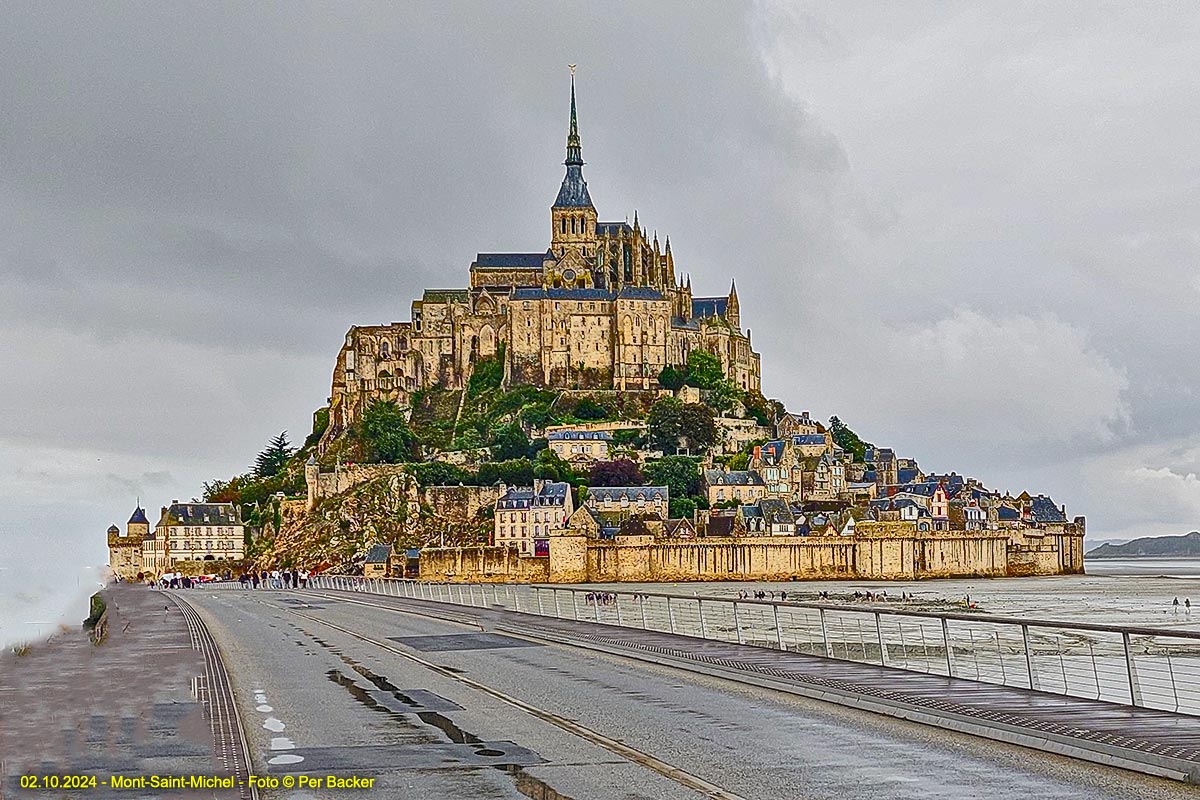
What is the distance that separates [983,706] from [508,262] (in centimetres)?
16420

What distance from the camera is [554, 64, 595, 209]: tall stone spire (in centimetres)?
18075

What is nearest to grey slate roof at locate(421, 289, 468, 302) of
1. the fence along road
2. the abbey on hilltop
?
the abbey on hilltop

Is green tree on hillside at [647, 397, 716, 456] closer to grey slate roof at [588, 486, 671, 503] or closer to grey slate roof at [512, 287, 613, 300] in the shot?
grey slate roof at [588, 486, 671, 503]

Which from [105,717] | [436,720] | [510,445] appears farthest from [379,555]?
[436,720]

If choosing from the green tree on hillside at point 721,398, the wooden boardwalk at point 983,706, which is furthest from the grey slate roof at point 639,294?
the wooden boardwalk at point 983,706

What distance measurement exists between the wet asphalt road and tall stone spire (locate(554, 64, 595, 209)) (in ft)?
516

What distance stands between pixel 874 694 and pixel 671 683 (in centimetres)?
405

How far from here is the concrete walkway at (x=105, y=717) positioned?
13.5 meters

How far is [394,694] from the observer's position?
20.9 metres

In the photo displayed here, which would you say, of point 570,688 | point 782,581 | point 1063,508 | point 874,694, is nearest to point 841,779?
point 874,694

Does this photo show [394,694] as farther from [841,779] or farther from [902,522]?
[902,522]

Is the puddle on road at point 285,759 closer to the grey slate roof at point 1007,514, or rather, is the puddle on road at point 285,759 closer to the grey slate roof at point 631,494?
the grey slate roof at point 631,494

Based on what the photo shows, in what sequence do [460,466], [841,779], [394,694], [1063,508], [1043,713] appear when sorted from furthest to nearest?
[1063,508], [460,466], [394,694], [1043,713], [841,779]

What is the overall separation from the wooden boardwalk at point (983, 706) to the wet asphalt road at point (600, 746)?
0.32 metres
